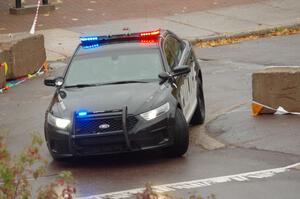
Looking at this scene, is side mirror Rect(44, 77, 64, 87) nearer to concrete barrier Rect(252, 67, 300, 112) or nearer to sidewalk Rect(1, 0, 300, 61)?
concrete barrier Rect(252, 67, 300, 112)

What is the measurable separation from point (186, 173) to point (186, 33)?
13346 mm

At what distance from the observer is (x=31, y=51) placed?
1841 cm

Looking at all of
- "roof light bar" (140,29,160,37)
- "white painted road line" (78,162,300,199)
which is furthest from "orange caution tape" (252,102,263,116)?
"white painted road line" (78,162,300,199)

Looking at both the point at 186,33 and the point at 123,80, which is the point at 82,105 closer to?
the point at 123,80

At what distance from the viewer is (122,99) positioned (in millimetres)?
9891

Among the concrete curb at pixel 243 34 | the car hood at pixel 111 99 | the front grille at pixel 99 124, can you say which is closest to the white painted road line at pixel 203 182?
the front grille at pixel 99 124

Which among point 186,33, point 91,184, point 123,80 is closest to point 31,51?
point 186,33

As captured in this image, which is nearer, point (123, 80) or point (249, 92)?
point (123, 80)

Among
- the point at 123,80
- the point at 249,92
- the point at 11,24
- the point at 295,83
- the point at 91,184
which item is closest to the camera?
the point at 91,184

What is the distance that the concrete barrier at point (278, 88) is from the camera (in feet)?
38.7

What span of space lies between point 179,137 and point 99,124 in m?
1.06

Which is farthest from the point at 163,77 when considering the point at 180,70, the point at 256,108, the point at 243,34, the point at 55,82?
the point at 243,34

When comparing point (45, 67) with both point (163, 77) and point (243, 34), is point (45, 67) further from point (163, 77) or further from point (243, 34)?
point (163, 77)

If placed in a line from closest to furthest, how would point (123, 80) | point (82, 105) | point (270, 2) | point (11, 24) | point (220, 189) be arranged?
point (220, 189), point (82, 105), point (123, 80), point (11, 24), point (270, 2)
